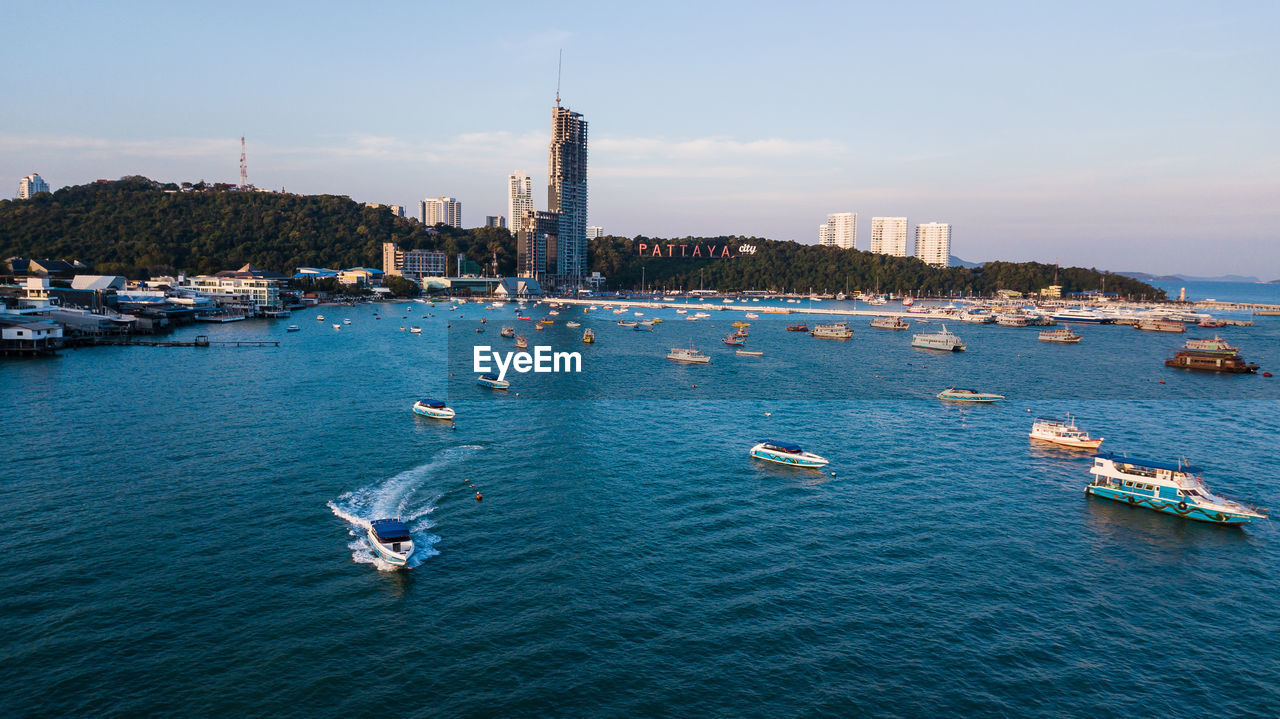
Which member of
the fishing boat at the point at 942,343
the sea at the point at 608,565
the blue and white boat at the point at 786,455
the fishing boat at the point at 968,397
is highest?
the fishing boat at the point at 942,343

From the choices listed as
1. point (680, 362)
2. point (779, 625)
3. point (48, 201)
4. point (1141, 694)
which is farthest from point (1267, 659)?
point (48, 201)

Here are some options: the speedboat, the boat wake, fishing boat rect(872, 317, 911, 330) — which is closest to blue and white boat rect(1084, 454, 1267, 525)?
the boat wake

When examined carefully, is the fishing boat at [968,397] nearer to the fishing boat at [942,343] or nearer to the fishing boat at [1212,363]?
the fishing boat at [942,343]

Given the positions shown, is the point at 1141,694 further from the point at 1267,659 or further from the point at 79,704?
the point at 79,704

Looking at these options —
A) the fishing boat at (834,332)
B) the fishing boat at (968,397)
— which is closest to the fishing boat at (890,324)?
the fishing boat at (834,332)

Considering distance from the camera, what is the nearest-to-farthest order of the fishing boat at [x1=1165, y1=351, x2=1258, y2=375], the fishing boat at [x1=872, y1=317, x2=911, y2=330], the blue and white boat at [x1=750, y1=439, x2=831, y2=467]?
A: the blue and white boat at [x1=750, y1=439, x2=831, y2=467], the fishing boat at [x1=1165, y1=351, x2=1258, y2=375], the fishing boat at [x1=872, y1=317, x2=911, y2=330]

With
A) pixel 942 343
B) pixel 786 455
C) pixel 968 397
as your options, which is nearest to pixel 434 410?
pixel 786 455

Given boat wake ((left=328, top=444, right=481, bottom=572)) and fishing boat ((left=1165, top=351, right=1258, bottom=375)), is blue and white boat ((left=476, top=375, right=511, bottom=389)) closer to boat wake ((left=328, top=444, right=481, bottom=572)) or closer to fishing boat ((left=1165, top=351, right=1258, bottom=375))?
boat wake ((left=328, top=444, right=481, bottom=572))

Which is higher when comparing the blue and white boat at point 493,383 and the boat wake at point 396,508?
the blue and white boat at point 493,383
